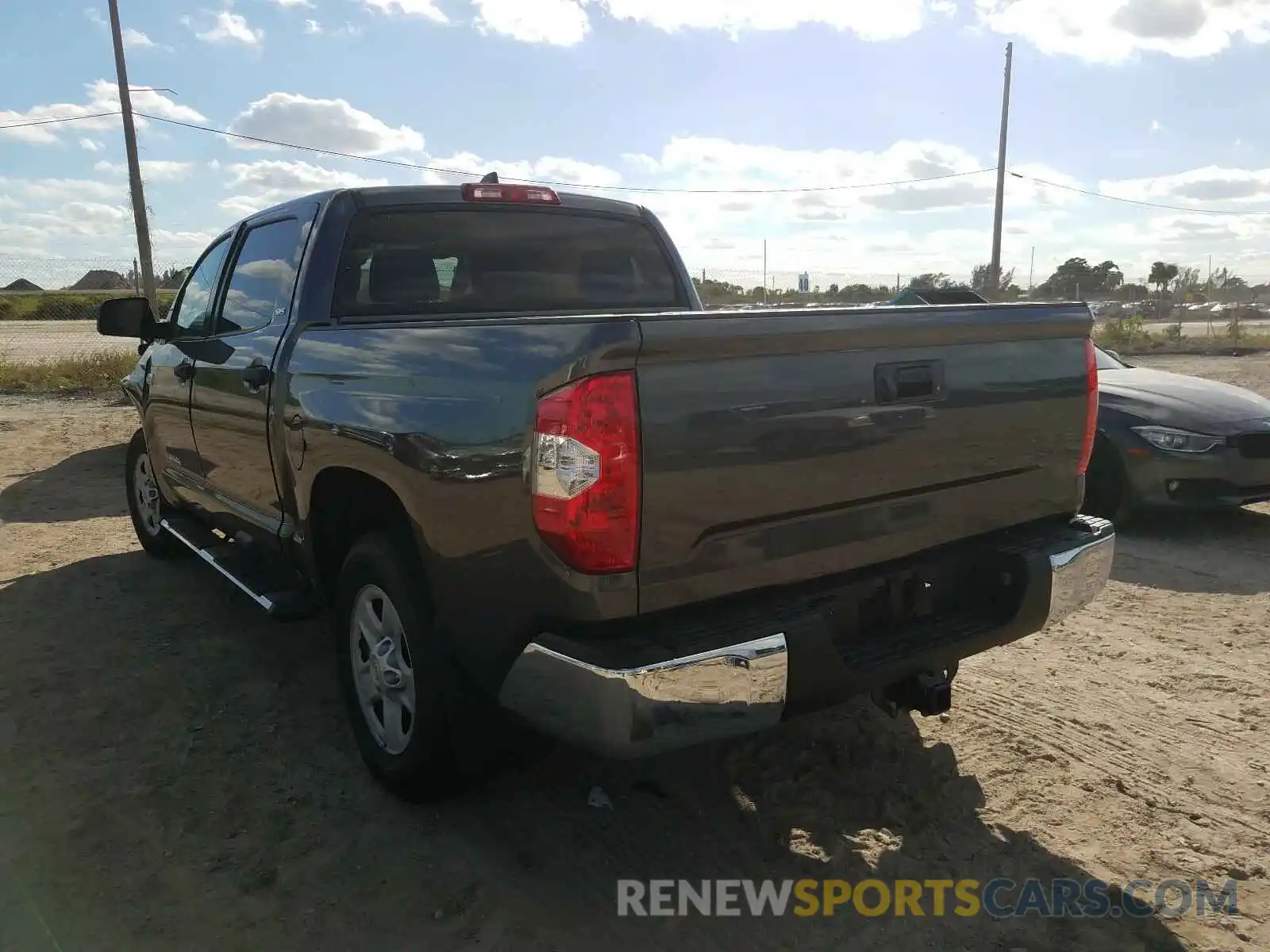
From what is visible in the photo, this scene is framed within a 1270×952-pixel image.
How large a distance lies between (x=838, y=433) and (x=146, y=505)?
16.1 ft

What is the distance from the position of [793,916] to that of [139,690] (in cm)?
289

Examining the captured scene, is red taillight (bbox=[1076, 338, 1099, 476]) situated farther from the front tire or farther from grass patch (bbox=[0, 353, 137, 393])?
grass patch (bbox=[0, 353, 137, 393])

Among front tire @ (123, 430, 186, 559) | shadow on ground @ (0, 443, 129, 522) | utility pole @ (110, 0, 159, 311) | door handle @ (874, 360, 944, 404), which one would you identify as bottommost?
shadow on ground @ (0, 443, 129, 522)

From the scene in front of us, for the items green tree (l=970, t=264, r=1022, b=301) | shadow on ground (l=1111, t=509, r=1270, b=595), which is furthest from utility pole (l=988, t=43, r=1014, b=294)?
shadow on ground (l=1111, t=509, r=1270, b=595)

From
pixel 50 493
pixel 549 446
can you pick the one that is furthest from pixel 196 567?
pixel 549 446

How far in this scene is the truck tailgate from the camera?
2.20 metres

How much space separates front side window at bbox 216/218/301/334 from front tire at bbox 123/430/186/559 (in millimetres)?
1705

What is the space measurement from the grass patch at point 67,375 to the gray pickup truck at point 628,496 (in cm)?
1292

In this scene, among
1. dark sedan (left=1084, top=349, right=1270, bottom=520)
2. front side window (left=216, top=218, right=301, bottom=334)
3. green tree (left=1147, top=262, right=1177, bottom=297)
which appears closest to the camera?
front side window (left=216, top=218, right=301, bottom=334)

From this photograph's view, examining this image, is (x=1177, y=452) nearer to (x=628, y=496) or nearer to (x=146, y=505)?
(x=628, y=496)

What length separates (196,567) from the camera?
18.7 ft

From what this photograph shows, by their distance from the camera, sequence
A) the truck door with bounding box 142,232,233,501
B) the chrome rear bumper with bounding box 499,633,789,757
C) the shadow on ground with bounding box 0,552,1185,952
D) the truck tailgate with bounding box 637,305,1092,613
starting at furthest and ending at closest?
the truck door with bounding box 142,232,233,501
the shadow on ground with bounding box 0,552,1185,952
the truck tailgate with bounding box 637,305,1092,613
the chrome rear bumper with bounding box 499,633,789,757

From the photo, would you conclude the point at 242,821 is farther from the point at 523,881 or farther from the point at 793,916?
the point at 793,916

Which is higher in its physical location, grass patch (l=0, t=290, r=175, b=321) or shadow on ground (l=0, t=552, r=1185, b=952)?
grass patch (l=0, t=290, r=175, b=321)
